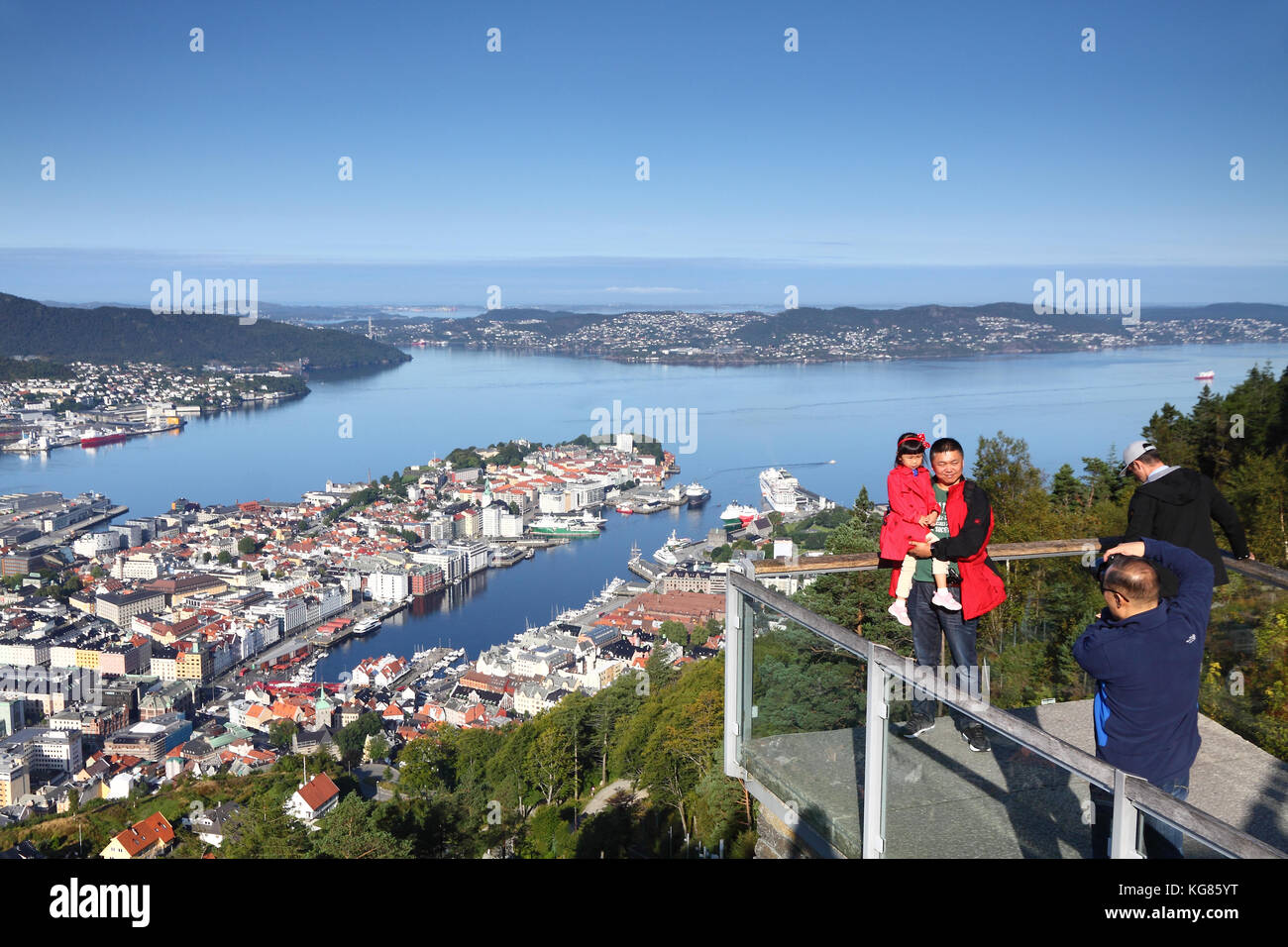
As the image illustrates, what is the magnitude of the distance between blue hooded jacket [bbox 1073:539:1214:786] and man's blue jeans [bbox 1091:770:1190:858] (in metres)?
0.32

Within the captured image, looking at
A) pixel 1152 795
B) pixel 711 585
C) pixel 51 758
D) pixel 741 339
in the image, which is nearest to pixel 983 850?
pixel 1152 795

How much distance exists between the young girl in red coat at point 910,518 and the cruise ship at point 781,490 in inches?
853

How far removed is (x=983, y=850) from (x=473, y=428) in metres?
43.6

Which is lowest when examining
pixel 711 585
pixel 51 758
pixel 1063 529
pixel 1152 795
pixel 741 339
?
pixel 51 758

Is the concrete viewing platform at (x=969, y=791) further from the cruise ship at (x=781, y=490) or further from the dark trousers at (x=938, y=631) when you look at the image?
→ the cruise ship at (x=781, y=490)

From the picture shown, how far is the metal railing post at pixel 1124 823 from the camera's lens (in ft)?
2.98

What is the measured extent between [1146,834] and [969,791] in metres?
0.39

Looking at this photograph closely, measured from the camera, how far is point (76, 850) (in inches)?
420

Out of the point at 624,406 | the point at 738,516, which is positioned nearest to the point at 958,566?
the point at 738,516

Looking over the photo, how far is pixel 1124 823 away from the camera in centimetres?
92

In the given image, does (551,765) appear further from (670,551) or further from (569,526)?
(569,526)

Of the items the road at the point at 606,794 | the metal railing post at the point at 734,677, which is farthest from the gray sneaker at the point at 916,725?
the road at the point at 606,794

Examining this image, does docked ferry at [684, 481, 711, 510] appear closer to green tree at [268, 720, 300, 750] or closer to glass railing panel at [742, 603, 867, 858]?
green tree at [268, 720, 300, 750]
